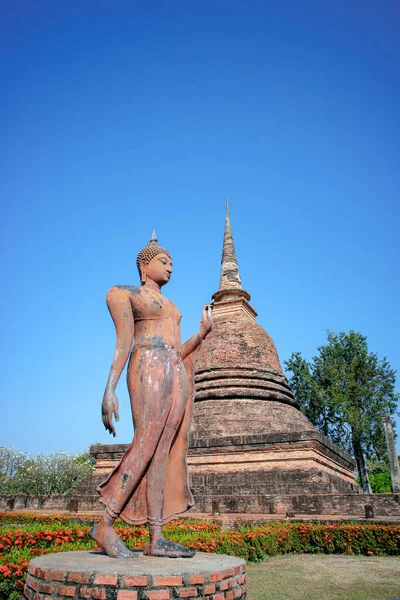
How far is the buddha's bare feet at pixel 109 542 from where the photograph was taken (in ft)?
11.9

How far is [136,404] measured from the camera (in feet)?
13.4

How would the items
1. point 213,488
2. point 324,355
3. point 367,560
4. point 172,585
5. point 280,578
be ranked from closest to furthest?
point 172,585 → point 280,578 → point 367,560 → point 213,488 → point 324,355

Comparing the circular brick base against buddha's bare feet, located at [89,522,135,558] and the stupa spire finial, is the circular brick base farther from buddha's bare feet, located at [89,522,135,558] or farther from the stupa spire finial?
the stupa spire finial

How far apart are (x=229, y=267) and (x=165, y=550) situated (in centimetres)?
2264

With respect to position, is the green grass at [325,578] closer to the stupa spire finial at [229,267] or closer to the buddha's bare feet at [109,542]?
the buddha's bare feet at [109,542]

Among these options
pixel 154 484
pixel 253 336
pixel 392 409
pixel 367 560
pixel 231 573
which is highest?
pixel 253 336

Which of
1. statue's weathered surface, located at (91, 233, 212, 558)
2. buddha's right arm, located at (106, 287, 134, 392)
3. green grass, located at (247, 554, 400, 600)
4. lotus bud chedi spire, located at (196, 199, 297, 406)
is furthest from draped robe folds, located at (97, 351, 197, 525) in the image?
lotus bud chedi spire, located at (196, 199, 297, 406)

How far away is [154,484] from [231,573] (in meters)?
1.01

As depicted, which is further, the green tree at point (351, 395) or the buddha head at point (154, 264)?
the green tree at point (351, 395)

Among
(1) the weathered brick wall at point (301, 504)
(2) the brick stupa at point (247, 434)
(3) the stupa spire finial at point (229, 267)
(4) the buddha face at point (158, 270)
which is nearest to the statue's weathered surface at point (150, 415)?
(4) the buddha face at point (158, 270)

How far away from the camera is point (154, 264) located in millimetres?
4809

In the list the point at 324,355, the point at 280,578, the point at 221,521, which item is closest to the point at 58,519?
the point at 221,521

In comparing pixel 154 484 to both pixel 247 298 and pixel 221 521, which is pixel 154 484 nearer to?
pixel 221 521

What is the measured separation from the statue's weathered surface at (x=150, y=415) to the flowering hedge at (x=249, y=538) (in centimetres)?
239
